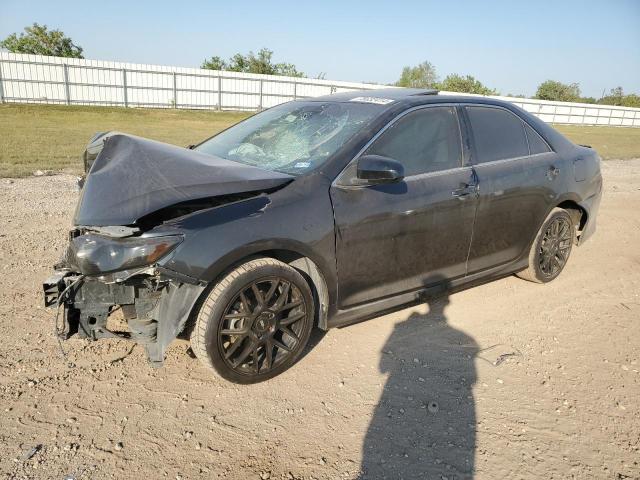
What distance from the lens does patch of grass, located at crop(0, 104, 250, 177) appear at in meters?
9.95

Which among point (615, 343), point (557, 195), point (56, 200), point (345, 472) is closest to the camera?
point (345, 472)

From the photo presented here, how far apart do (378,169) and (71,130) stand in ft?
58.2

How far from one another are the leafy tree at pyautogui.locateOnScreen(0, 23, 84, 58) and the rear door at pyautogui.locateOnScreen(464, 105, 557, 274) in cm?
4790

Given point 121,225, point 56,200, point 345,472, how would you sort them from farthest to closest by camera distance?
point 56,200 → point 121,225 → point 345,472

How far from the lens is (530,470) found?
7.77ft

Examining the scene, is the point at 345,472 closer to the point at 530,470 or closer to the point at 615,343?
the point at 530,470

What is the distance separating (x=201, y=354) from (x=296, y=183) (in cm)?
114

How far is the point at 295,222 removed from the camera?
286 cm

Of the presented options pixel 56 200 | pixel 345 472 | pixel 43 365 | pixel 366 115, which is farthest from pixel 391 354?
pixel 56 200

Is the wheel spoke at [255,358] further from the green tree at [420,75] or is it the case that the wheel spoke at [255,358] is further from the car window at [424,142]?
the green tree at [420,75]

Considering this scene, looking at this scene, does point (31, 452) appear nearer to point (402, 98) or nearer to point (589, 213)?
point (402, 98)

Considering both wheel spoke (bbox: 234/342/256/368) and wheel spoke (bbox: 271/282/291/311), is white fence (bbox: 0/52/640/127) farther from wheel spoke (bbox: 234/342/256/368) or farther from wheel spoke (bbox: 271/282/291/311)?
wheel spoke (bbox: 234/342/256/368)

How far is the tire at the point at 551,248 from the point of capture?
14.7 ft

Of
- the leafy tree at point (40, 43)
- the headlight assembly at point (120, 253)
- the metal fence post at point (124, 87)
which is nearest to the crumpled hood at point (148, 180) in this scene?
the headlight assembly at point (120, 253)
